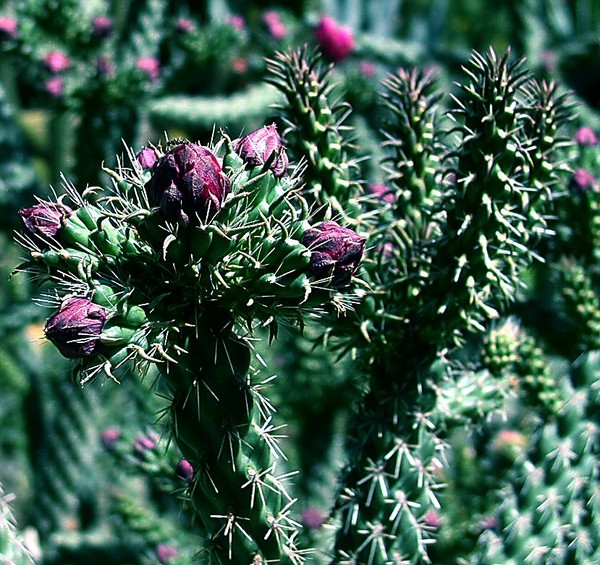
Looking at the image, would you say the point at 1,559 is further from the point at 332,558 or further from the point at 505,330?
the point at 505,330

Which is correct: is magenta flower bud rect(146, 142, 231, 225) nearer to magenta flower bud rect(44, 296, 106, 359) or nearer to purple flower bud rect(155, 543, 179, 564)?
magenta flower bud rect(44, 296, 106, 359)

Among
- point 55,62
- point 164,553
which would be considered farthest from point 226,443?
point 55,62

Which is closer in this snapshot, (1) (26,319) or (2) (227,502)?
(2) (227,502)

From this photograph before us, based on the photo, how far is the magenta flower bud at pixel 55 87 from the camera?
16.0 feet

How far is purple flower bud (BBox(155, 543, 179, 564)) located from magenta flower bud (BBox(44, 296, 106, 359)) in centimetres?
176

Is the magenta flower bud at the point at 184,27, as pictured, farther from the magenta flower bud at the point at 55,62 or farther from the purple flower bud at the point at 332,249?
the purple flower bud at the point at 332,249

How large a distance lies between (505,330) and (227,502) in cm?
123

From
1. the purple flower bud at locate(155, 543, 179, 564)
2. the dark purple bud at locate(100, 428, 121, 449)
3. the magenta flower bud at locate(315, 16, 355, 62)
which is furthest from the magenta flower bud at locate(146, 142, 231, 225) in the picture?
the magenta flower bud at locate(315, 16, 355, 62)

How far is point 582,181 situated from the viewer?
121 inches

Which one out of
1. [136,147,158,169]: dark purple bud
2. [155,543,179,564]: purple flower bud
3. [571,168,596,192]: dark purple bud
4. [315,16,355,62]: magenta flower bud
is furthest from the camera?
[315,16,355,62]: magenta flower bud

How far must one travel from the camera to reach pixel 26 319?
5203 millimetres

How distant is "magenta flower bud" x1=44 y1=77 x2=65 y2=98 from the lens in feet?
16.0

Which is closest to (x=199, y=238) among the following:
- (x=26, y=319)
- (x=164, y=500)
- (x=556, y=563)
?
(x=556, y=563)

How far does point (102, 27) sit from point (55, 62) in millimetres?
395
